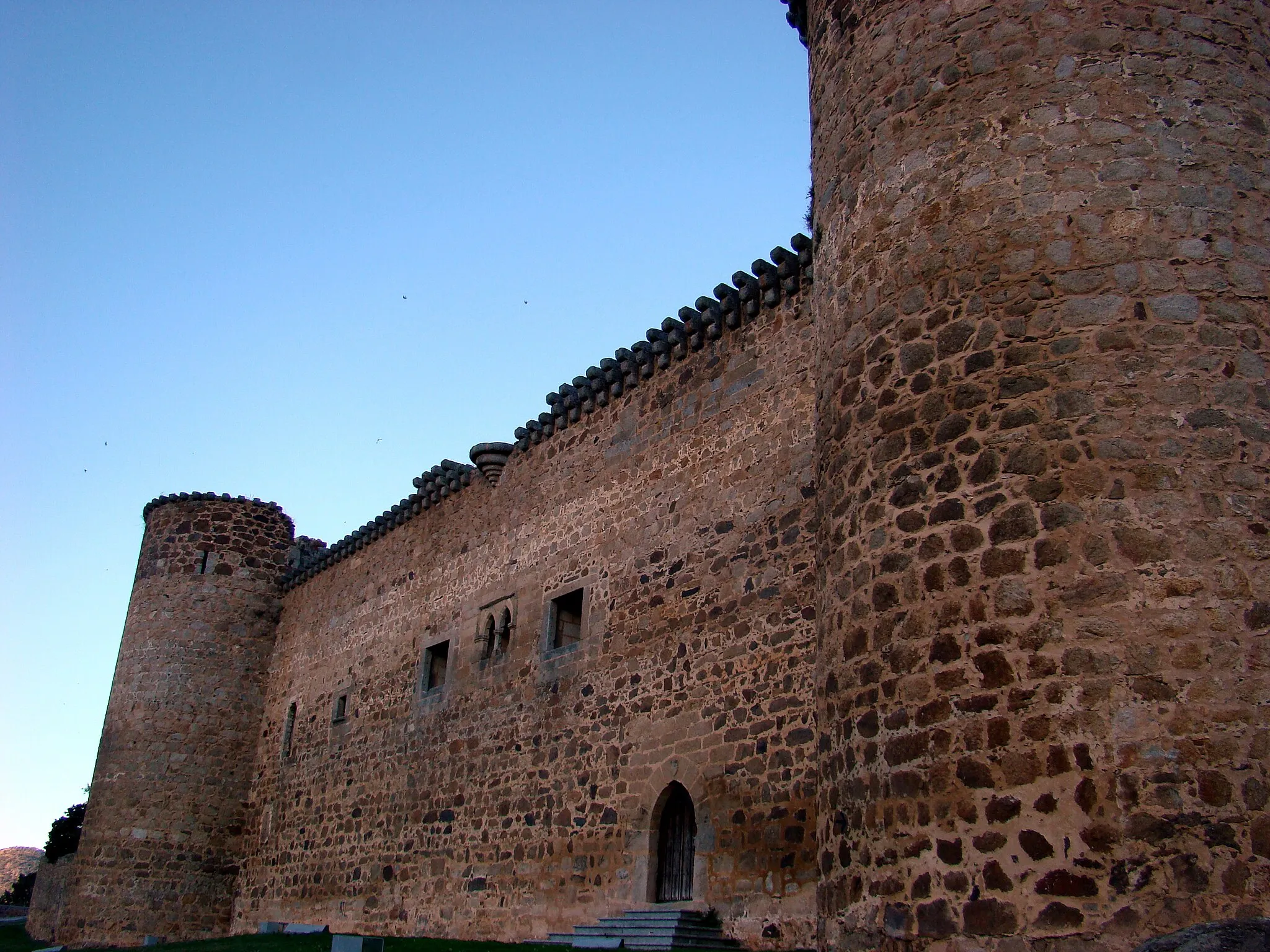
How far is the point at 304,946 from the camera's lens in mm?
11961

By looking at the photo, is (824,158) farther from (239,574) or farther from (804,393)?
(239,574)

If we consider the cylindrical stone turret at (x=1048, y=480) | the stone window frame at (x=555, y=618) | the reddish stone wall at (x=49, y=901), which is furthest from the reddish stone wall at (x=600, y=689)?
the reddish stone wall at (x=49, y=901)

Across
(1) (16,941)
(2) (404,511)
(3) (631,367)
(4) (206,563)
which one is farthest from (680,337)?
(1) (16,941)

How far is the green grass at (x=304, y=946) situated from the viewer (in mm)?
10250

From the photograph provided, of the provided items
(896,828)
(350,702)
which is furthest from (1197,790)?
(350,702)

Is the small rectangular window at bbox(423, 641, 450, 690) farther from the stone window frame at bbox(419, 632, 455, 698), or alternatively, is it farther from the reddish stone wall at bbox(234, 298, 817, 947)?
the reddish stone wall at bbox(234, 298, 817, 947)

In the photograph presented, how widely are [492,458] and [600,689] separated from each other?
3950mm

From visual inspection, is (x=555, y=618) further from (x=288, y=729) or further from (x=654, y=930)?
(x=288, y=729)

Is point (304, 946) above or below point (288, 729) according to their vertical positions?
below

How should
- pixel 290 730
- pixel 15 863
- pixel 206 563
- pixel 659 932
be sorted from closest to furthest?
pixel 659 932 → pixel 290 730 → pixel 206 563 → pixel 15 863

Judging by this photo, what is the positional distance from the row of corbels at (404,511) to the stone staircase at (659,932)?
21.4 feet

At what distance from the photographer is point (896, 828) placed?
16.1ft

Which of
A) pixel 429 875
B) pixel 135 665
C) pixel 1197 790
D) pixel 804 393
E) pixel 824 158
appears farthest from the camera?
pixel 135 665

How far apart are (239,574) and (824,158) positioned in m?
14.7
